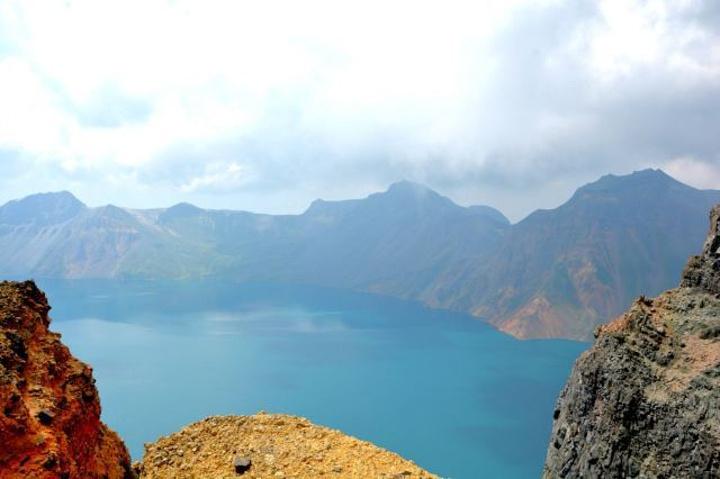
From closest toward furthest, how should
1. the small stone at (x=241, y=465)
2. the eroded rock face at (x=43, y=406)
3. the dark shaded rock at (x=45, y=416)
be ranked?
the eroded rock face at (x=43, y=406), the dark shaded rock at (x=45, y=416), the small stone at (x=241, y=465)

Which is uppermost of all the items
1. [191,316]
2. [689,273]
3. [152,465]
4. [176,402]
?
[191,316]

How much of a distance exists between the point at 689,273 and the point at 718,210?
2.00m

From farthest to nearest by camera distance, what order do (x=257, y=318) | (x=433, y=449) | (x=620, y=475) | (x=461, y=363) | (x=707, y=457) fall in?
(x=257, y=318) → (x=461, y=363) → (x=433, y=449) → (x=620, y=475) → (x=707, y=457)

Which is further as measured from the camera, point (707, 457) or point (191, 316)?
point (191, 316)

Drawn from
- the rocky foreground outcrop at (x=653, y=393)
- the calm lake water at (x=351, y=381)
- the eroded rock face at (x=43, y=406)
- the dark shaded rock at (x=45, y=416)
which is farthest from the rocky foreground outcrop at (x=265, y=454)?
the calm lake water at (x=351, y=381)

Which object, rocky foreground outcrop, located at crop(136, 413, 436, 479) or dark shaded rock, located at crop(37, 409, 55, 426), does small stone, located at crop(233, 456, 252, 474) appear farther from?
dark shaded rock, located at crop(37, 409, 55, 426)

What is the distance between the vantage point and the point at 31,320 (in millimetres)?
11336

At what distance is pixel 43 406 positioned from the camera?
30.2 feet

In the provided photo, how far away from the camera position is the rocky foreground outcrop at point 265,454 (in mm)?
13188

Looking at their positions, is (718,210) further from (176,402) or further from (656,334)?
(176,402)

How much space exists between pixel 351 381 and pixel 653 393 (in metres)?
99.5

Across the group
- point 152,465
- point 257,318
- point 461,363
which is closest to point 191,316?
point 257,318

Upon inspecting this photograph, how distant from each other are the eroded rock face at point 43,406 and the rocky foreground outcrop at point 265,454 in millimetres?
2155

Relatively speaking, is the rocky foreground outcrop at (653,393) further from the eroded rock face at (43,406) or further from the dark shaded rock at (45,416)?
the dark shaded rock at (45,416)
